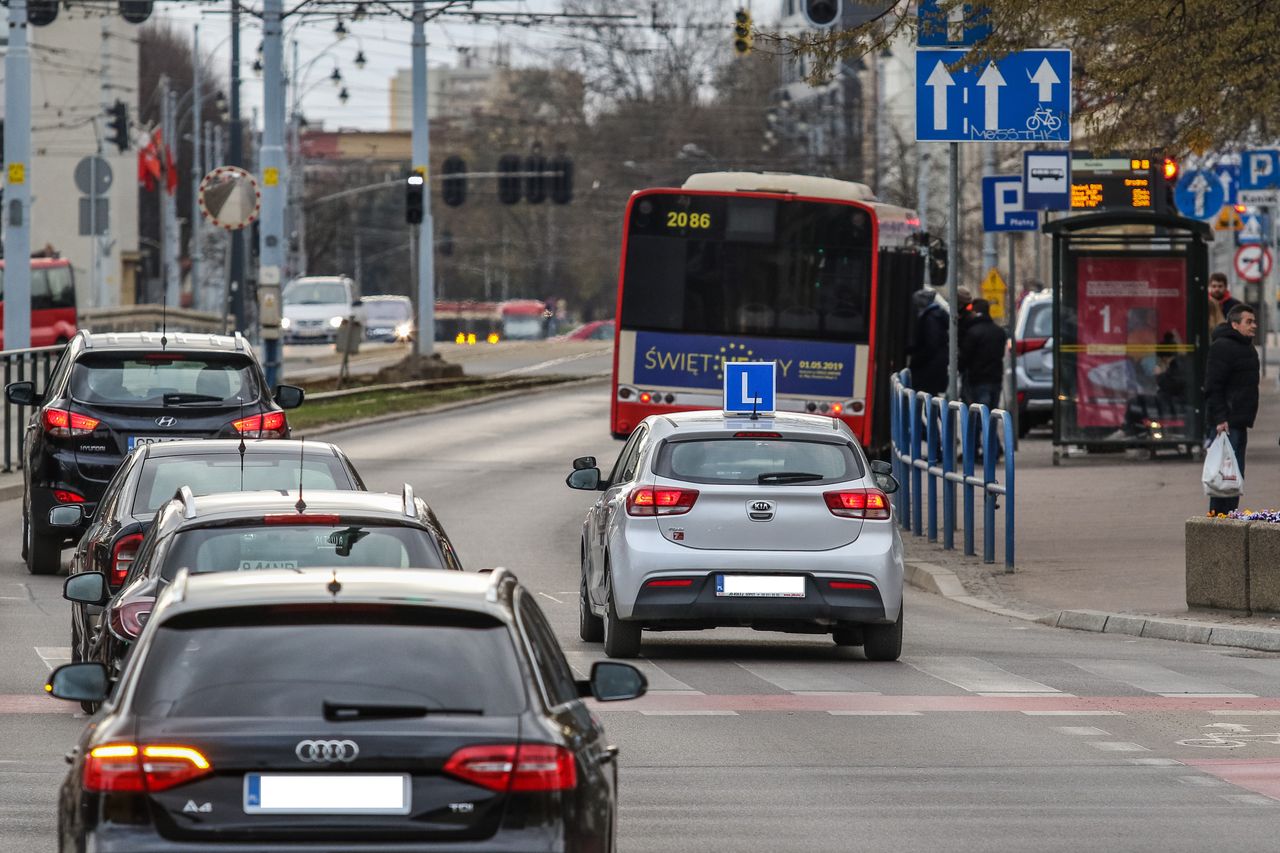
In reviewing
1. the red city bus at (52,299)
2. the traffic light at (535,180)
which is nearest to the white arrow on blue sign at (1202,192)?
the red city bus at (52,299)

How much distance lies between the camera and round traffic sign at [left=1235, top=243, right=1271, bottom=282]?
127 ft

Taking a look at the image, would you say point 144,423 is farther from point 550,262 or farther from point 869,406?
point 550,262

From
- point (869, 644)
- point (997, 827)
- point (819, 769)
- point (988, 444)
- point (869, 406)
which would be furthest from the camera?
point (869, 406)

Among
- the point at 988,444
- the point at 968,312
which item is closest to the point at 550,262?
the point at 968,312

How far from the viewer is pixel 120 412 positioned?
61.2 feet

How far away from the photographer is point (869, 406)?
87.4 ft

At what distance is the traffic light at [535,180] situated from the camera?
70125mm

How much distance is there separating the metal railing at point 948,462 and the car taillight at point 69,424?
6539mm

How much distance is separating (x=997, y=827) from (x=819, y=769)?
1474mm

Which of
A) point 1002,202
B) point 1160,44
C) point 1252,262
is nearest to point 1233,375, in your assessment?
point 1160,44

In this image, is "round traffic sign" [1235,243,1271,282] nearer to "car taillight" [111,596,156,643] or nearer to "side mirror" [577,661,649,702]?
"car taillight" [111,596,156,643]

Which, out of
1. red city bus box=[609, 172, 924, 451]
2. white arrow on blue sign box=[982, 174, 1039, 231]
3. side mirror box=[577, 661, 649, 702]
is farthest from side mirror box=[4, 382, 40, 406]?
side mirror box=[577, 661, 649, 702]

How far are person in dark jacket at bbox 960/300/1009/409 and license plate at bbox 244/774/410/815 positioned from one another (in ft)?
75.6

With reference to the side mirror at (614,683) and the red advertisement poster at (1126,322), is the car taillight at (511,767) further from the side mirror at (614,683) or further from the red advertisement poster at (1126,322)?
the red advertisement poster at (1126,322)
